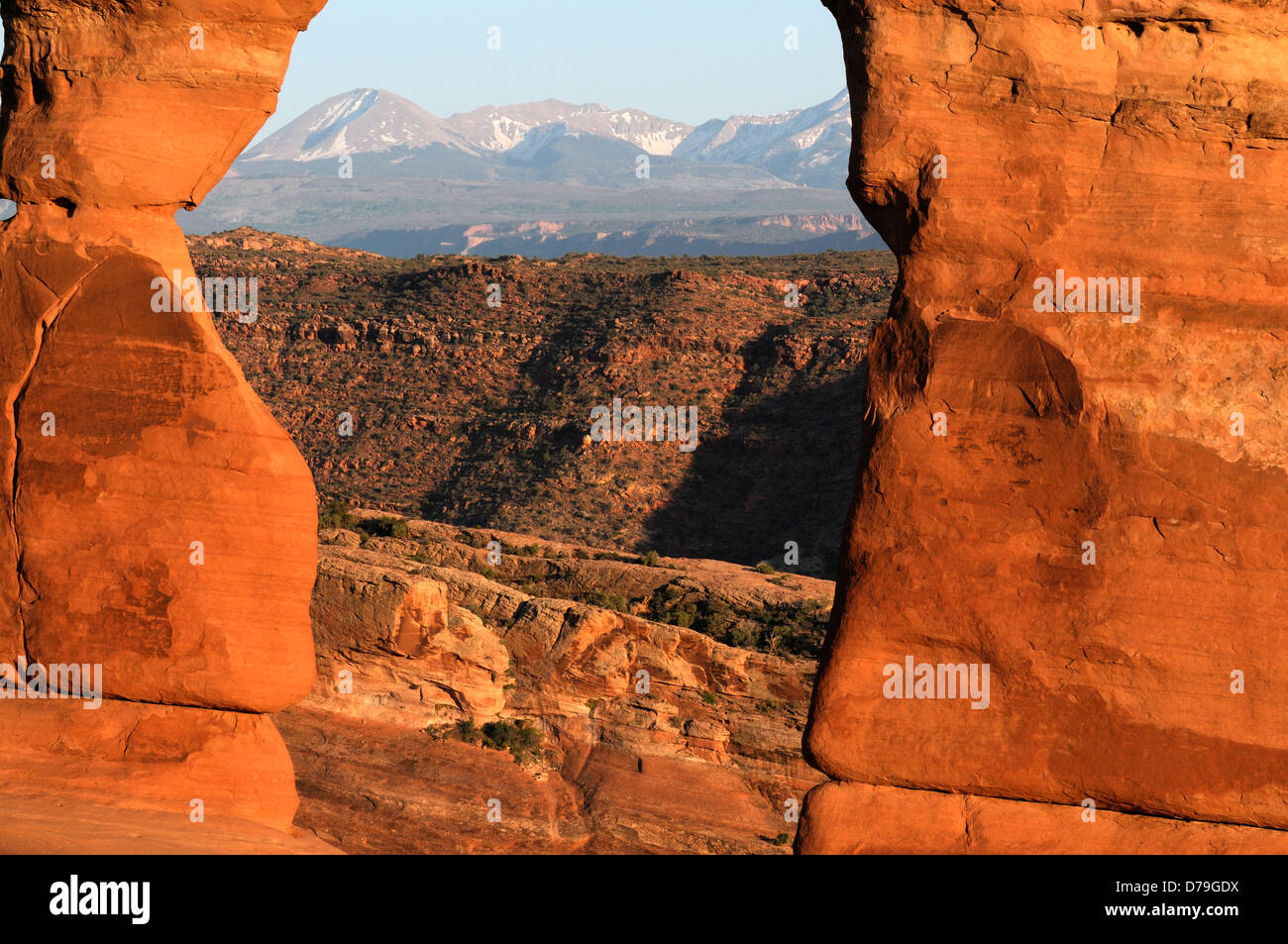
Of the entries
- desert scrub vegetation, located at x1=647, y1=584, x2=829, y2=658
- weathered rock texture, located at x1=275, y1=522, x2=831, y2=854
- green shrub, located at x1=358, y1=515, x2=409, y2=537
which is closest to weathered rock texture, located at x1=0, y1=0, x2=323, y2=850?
weathered rock texture, located at x1=275, y1=522, x2=831, y2=854

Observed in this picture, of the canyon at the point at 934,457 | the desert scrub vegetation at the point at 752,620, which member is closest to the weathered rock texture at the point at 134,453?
the canyon at the point at 934,457

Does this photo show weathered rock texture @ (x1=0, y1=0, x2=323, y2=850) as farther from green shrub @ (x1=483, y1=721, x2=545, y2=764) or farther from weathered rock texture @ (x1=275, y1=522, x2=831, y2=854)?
green shrub @ (x1=483, y1=721, x2=545, y2=764)

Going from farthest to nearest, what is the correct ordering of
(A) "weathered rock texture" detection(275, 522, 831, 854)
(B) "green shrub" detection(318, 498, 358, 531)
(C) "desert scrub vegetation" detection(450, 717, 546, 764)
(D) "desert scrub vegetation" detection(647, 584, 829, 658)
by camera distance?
1. (B) "green shrub" detection(318, 498, 358, 531)
2. (D) "desert scrub vegetation" detection(647, 584, 829, 658)
3. (C) "desert scrub vegetation" detection(450, 717, 546, 764)
4. (A) "weathered rock texture" detection(275, 522, 831, 854)

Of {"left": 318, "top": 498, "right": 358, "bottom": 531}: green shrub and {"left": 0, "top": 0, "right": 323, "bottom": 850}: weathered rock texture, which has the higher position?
{"left": 0, "top": 0, "right": 323, "bottom": 850}: weathered rock texture

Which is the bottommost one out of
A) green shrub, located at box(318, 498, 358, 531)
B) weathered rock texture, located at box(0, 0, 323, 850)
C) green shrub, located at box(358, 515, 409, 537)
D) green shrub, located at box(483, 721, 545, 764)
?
green shrub, located at box(483, 721, 545, 764)

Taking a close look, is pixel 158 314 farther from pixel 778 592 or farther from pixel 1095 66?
pixel 778 592

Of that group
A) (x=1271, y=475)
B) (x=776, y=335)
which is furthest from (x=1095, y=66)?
(x=776, y=335)

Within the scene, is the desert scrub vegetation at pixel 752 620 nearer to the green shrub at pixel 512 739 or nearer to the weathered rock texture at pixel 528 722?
the weathered rock texture at pixel 528 722
